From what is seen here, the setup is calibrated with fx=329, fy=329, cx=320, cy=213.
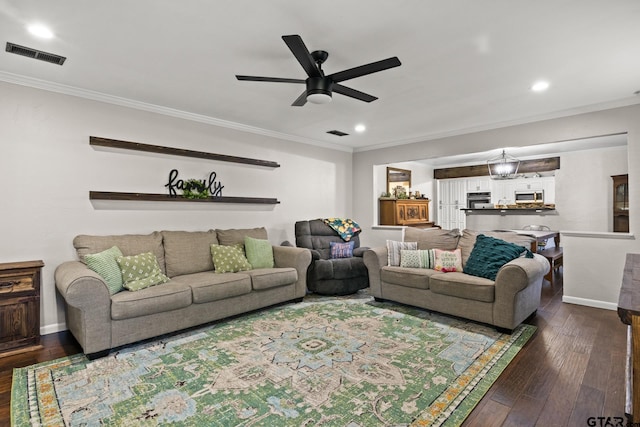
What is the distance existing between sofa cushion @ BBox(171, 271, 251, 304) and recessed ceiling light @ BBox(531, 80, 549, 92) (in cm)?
360

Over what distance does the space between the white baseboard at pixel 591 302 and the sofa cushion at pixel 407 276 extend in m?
1.95

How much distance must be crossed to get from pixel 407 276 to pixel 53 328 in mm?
3793

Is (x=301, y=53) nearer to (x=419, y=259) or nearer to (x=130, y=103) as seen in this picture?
(x=130, y=103)

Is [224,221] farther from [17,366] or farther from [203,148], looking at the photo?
[17,366]

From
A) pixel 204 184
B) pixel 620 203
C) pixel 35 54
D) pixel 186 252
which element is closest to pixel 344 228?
pixel 204 184

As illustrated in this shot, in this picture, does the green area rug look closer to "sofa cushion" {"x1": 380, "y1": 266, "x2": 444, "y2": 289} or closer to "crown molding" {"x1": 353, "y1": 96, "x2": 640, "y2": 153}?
"sofa cushion" {"x1": 380, "y1": 266, "x2": 444, "y2": 289}

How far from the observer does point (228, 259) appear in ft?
12.9

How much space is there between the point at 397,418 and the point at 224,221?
3462mm

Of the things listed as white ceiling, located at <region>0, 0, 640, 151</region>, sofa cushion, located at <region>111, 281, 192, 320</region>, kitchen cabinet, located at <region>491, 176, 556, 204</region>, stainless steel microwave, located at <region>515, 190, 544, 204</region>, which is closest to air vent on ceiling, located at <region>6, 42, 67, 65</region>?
white ceiling, located at <region>0, 0, 640, 151</region>

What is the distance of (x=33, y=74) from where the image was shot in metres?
3.07

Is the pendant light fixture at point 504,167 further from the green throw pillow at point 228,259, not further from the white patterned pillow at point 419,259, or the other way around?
the green throw pillow at point 228,259

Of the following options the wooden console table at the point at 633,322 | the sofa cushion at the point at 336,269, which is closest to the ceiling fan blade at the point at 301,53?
the wooden console table at the point at 633,322

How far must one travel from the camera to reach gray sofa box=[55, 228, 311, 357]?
8.76ft

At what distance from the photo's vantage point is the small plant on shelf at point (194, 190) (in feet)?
13.8
